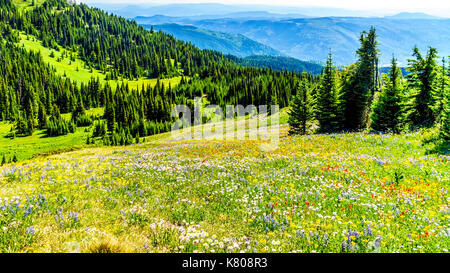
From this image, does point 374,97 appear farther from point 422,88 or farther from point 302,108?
point 302,108

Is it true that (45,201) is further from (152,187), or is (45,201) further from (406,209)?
(406,209)

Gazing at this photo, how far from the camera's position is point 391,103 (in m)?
31.0

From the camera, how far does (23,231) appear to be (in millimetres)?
6348

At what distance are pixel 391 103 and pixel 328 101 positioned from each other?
346 inches

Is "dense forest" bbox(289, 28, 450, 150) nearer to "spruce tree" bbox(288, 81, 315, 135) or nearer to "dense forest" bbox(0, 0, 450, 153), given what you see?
"spruce tree" bbox(288, 81, 315, 135)

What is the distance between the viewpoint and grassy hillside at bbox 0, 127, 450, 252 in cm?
615

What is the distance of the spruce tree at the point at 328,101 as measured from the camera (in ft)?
124

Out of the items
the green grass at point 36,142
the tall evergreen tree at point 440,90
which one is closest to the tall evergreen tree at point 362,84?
the tall evergreen tree at point 440,90

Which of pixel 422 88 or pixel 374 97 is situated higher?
pixel 422 88

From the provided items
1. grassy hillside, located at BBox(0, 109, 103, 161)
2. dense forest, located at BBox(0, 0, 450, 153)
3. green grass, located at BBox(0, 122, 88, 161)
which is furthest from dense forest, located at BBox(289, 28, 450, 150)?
green grass, located at BBox(0, 122, 88, 161)

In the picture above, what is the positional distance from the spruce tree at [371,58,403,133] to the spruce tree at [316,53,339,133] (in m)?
6.93

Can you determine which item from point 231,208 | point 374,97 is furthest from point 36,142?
point 231,208
